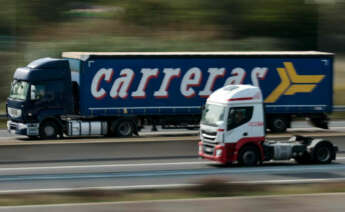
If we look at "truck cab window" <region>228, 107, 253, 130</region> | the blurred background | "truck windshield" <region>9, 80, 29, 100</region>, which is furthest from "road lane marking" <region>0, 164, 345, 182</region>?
the blurred background

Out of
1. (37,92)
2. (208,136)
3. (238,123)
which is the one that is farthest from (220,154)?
(37,92)

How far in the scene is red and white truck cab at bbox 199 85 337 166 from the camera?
63.8 feet

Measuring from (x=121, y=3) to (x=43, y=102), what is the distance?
98.1 ft

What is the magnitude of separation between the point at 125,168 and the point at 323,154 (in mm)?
5561

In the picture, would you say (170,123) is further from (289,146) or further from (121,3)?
(121,3)

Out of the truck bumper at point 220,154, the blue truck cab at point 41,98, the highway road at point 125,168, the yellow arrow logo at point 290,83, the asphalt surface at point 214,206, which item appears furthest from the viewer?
the yellow arrow logo at point 290,83

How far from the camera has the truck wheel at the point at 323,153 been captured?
20266 mm

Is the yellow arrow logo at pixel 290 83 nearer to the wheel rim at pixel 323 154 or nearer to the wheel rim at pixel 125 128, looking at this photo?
the wheel rim at pixel 125 128

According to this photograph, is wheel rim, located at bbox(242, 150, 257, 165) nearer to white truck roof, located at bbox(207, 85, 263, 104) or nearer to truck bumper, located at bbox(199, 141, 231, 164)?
truck bumper, located at bbox(199, 141, 231, 164)

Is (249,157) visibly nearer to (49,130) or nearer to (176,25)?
(49,130)

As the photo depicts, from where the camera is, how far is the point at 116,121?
28.8m

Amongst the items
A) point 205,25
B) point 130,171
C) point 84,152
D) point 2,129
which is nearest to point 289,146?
point 130,171

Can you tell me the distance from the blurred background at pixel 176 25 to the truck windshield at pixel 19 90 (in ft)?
61.2

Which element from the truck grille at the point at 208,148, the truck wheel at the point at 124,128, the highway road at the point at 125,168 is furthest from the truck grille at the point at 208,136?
the truck wheel at the point at 124,128
